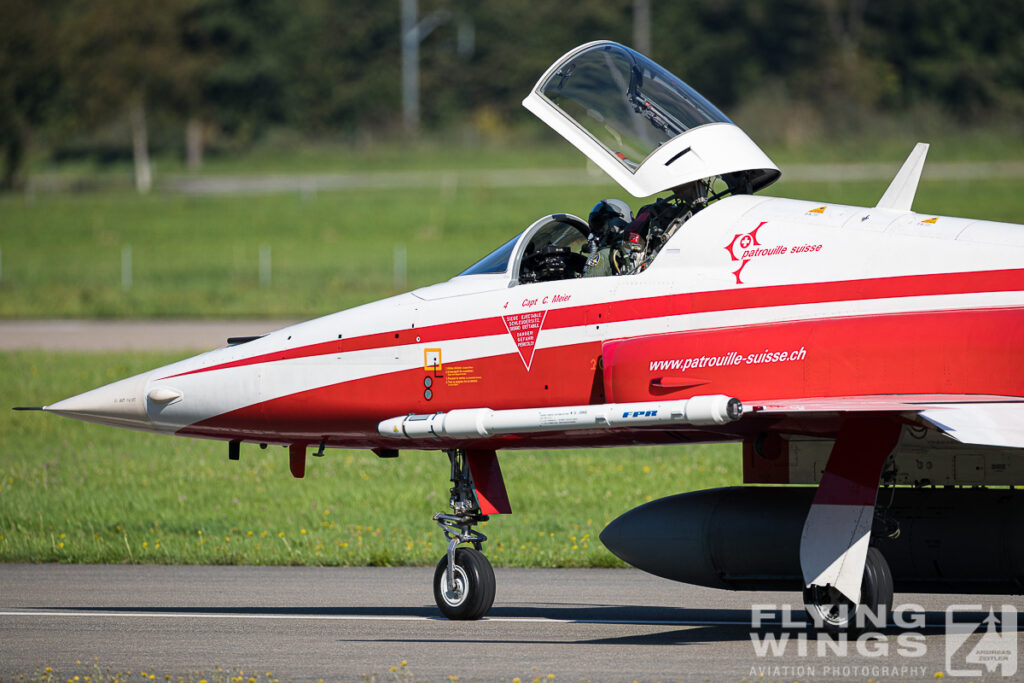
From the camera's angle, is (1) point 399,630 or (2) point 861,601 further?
(1) point 399,630

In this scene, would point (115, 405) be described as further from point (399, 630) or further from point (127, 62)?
point (127, 62)

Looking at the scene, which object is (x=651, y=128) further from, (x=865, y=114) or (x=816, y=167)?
(x=865, y=114)

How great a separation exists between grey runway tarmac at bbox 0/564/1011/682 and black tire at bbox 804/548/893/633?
0.20 m

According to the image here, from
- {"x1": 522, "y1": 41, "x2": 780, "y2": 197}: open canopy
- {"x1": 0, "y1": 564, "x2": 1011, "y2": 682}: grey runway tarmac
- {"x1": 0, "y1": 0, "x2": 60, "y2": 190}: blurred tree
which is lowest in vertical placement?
{"x1": 0, "y1": 564, "x2": 1011, "y2": 682}: grey runway tarmac

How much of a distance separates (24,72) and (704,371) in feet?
223

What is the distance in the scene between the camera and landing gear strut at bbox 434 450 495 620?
11.9 metres

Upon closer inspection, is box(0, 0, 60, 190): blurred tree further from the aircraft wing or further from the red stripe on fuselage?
the aircraft wing

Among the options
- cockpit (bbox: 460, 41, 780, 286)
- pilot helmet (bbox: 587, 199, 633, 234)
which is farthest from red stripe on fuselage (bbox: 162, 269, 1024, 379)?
pilot helmet (bbox: 587, 199, 633, 234)

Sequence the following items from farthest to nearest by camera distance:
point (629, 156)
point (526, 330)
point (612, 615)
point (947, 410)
→ point (612, 615) < point (629, 156) < point (526, 330) < point (947, 410)

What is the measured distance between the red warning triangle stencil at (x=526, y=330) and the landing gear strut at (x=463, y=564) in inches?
43.4

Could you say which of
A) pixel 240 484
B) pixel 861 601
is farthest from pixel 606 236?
pixel 240 484

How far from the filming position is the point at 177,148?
96188mm

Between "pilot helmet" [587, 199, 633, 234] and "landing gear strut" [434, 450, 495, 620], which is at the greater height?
"pilot helmet" [587, 199, 633, 234]

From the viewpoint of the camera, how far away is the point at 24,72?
238 feet
